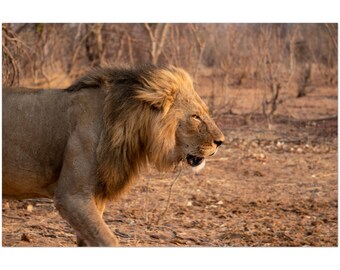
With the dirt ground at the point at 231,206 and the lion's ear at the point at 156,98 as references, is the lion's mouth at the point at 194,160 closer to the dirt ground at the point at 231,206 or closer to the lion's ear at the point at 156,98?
the lion's ear at the point at 156,98

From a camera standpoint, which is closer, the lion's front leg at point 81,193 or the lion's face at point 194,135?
the lion's front leg at point 81,193

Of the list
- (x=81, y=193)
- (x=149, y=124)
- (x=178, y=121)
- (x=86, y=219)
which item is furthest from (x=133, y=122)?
(x=86, y=219)

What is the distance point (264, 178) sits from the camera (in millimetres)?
6785

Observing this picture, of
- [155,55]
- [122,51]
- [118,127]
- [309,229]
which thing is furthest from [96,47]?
[118,127]

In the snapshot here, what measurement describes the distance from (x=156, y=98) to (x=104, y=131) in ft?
1.18

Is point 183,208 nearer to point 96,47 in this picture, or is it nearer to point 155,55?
point 155,55

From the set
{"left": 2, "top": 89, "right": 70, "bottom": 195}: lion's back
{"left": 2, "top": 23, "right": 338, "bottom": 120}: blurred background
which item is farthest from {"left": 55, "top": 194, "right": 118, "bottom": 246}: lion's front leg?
{"left": 2, "top": 23, "right": 338, "bottom": 120}: blurred background

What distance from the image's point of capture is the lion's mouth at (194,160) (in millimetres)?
Answer: 3705

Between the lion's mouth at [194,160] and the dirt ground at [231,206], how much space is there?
482 mm

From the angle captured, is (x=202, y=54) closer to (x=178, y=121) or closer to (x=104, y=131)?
(x=178, y=121)

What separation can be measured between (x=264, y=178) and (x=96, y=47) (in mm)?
6085

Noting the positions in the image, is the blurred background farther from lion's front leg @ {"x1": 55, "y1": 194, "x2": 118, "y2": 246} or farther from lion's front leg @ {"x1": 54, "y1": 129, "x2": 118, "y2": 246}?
lion's front leg @ {"x1": 55, "y1": 194, "x2": 118, "y2": 246}

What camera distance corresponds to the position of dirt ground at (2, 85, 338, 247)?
15.5 feet

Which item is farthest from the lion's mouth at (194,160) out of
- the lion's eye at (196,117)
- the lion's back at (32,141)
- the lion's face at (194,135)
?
the lion's back at (32,141)
